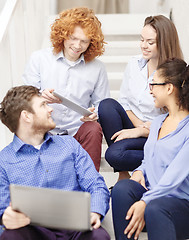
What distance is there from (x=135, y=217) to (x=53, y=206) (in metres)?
0.41

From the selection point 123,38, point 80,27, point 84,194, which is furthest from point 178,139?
point 123,38

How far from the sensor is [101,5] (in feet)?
15.7

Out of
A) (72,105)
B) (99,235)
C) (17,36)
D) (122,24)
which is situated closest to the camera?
(99,235)

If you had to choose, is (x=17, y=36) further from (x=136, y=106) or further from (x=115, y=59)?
(x=136, y=106)

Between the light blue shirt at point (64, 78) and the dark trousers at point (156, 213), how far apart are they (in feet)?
2.58

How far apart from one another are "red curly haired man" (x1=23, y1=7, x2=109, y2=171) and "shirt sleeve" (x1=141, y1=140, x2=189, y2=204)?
0.74 meters

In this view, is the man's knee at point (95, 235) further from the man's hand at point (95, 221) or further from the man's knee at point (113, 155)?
the man's knee at point (113, 155)

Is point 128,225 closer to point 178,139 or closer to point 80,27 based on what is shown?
point 178,139

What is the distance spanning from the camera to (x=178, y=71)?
201cm

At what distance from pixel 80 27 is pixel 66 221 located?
1272mm

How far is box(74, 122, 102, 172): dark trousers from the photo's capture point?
2402 mm

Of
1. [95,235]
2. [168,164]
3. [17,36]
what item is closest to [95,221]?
[95,235]

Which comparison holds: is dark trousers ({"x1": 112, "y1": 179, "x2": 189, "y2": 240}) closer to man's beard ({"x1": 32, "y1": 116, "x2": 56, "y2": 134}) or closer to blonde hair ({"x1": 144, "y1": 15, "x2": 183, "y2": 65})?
man's beard ({"x1": 32, "y1": 116, "x2": 56, "y2": 134})

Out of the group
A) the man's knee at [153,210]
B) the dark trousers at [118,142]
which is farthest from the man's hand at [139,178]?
the dark trousers at [118,142]
